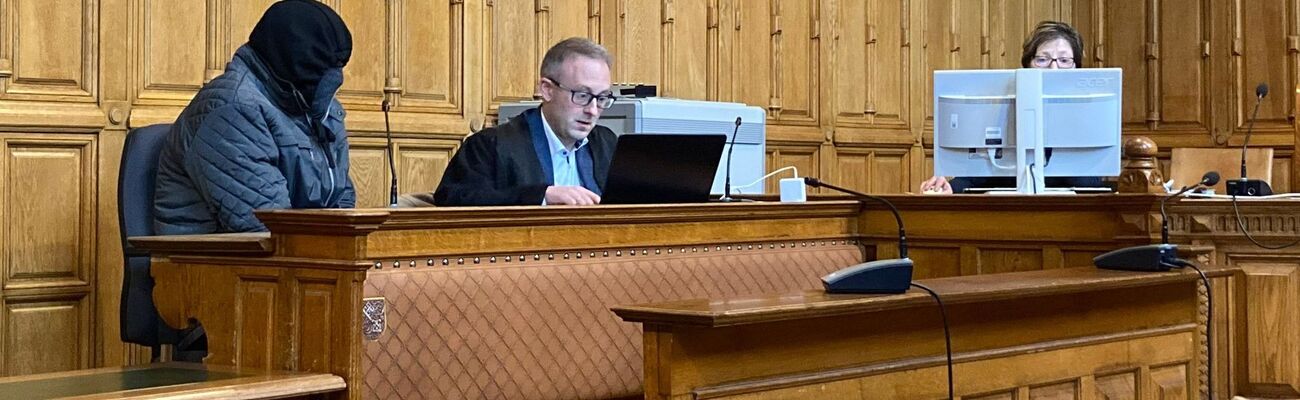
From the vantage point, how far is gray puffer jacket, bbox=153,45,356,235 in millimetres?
4047

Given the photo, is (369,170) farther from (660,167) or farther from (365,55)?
(660,167)

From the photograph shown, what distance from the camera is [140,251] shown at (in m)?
4.07

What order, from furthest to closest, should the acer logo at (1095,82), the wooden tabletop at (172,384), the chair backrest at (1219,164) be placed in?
the chair backrest at (1219,164)
the acer logo at (1095,82)
the wooden tabletop at (172,384)

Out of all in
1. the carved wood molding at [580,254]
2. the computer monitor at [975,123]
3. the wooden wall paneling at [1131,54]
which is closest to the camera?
the carved wood molding at [580,254]

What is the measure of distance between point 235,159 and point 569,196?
870 millimetres

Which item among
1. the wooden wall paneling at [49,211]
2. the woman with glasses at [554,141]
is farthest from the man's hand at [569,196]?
the wooden wall paneling at [49,211]

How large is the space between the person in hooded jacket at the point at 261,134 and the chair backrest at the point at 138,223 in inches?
3.3

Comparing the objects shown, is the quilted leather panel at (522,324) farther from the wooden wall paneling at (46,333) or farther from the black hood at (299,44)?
the wooden wall paneling at (46,333)

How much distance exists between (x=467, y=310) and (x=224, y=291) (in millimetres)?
535

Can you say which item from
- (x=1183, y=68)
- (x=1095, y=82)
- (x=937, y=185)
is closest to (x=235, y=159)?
(x=937, y=185)

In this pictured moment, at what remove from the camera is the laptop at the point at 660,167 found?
159 inches

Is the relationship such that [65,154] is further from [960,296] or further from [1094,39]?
[1094,39]

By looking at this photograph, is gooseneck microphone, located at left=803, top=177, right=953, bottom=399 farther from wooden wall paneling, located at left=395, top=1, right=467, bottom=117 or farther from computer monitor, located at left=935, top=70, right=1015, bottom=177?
wooden wall paneling, located at left=395, top=1, right=467, bottom=117

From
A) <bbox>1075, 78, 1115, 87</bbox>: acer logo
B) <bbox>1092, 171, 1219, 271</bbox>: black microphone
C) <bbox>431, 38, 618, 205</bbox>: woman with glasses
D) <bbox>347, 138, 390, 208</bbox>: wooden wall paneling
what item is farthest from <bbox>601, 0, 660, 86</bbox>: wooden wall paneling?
<bbox>1092, 171, 1219, 271</bbox>: black microphone
